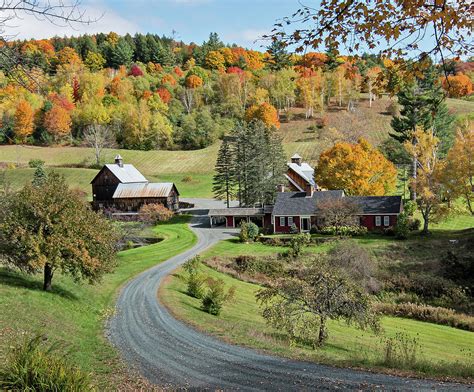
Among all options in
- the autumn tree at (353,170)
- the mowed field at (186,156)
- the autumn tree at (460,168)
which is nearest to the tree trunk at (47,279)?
the autumn tree at (460,168)

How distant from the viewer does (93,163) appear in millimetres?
94188

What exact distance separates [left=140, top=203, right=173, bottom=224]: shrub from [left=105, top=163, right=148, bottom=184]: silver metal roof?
9171 millimetres

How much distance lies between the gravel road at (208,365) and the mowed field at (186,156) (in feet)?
198

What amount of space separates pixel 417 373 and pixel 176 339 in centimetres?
978

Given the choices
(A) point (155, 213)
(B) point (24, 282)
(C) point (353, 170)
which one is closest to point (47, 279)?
(B) point (24, 282)

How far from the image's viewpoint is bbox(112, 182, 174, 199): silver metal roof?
67.7 m

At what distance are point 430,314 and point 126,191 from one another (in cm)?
5084

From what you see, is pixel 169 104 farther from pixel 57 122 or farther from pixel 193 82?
pixel 57 122

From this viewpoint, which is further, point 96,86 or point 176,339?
point 96,86

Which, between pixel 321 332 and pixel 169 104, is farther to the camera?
pixel 169 104

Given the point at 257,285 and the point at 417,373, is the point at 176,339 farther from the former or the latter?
the point at 257,285

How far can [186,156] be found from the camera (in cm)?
9900

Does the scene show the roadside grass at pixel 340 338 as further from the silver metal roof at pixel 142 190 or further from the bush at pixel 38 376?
the silver metal roof at pixel 142 190

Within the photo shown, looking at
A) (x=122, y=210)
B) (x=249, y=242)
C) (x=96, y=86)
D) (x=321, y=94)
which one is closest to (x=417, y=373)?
(x=249, y=242)
